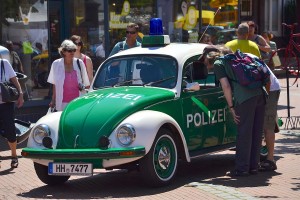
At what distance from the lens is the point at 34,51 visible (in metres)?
16.5

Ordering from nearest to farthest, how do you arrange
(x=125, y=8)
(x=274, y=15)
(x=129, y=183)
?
1. (x=129, y=183)
2. (x=125, y=8)
3. (x=274, y=15)

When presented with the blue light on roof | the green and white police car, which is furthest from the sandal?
the blue light on roof

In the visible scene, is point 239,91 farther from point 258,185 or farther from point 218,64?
point 258,185

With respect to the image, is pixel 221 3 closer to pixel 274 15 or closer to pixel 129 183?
pixel 129 183

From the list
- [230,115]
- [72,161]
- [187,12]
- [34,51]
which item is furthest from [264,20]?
[72,161]

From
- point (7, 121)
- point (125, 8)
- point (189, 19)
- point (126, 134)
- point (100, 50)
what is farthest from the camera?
point (189, 19)

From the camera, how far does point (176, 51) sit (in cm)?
1027

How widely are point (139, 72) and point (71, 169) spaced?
1.90 metres

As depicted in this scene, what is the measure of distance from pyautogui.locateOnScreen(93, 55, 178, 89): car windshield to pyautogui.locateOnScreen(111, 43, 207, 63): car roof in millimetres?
65

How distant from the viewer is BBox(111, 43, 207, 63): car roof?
1019 centimetres

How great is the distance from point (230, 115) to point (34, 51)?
7009mm

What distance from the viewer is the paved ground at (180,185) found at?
8.91 m

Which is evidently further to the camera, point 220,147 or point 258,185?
point 220,147

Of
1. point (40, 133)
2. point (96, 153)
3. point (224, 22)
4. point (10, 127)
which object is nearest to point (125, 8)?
point (224, 22)
